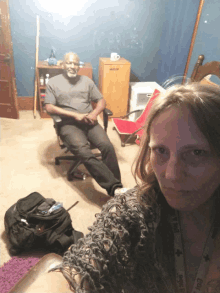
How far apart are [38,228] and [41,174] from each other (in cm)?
94

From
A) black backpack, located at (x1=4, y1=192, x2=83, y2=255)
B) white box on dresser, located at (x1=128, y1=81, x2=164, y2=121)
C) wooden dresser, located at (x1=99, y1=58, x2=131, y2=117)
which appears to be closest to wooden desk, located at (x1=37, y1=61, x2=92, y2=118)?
wooden dresser, located at (x1=99, y1=58, x2=131, y2=117)

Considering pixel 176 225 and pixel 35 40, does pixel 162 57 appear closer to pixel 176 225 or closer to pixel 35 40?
pixel 35 40

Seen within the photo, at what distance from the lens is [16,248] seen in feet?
5.92

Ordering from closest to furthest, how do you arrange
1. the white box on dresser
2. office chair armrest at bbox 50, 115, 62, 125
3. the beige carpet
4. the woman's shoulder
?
the woman's shoulder
the beige carpet
office chair armrest at bbox 50, 115, 62, 125
the white box on dresser

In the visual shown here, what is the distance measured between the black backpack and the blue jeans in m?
0.48

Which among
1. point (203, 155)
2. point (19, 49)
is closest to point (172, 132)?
point (203, 155)

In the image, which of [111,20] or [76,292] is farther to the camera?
[111,20]

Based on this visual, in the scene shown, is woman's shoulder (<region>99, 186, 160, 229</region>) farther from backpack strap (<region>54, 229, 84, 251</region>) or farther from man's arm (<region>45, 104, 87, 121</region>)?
man's arm (<region>45, 104, 87, 121</region>)

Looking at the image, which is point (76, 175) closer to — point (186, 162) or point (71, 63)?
point (71, 63)

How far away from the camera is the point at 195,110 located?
22.5 inches

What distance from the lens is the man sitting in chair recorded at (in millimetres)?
2268

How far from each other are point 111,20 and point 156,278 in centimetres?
391

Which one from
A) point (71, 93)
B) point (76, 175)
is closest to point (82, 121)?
point (71, 93)

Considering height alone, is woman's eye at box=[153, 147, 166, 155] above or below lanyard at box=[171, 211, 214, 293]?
above
